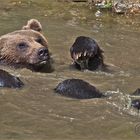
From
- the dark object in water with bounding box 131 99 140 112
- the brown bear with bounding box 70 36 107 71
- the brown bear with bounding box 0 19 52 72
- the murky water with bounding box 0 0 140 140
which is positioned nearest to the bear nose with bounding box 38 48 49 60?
the brown bear with bounding box 0 19 52 72

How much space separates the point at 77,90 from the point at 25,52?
7.45 ft

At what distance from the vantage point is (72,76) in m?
9.19

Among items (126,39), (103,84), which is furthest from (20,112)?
(126,39)

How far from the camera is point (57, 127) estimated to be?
625 centimetres

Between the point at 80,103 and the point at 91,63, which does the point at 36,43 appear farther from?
the point at 80,103

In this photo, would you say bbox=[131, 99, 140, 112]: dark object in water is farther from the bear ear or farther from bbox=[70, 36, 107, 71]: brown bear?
the bear ear

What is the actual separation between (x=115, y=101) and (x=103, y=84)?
4.00 ft

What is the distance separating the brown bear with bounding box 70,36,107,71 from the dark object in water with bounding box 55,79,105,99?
1.42 meters

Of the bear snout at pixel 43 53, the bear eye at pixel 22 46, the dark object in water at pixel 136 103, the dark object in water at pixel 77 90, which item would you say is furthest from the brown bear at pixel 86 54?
the dark object in water at pixel 136 103

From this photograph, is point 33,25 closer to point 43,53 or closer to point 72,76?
point 43,53

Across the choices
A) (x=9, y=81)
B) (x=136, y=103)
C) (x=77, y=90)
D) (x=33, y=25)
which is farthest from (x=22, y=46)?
(x=136, y=103)

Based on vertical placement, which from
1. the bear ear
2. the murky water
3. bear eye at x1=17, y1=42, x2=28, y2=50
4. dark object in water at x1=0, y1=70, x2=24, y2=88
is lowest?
the murky water

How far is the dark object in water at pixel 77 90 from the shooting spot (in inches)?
302

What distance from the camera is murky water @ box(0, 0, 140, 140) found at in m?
6.16
